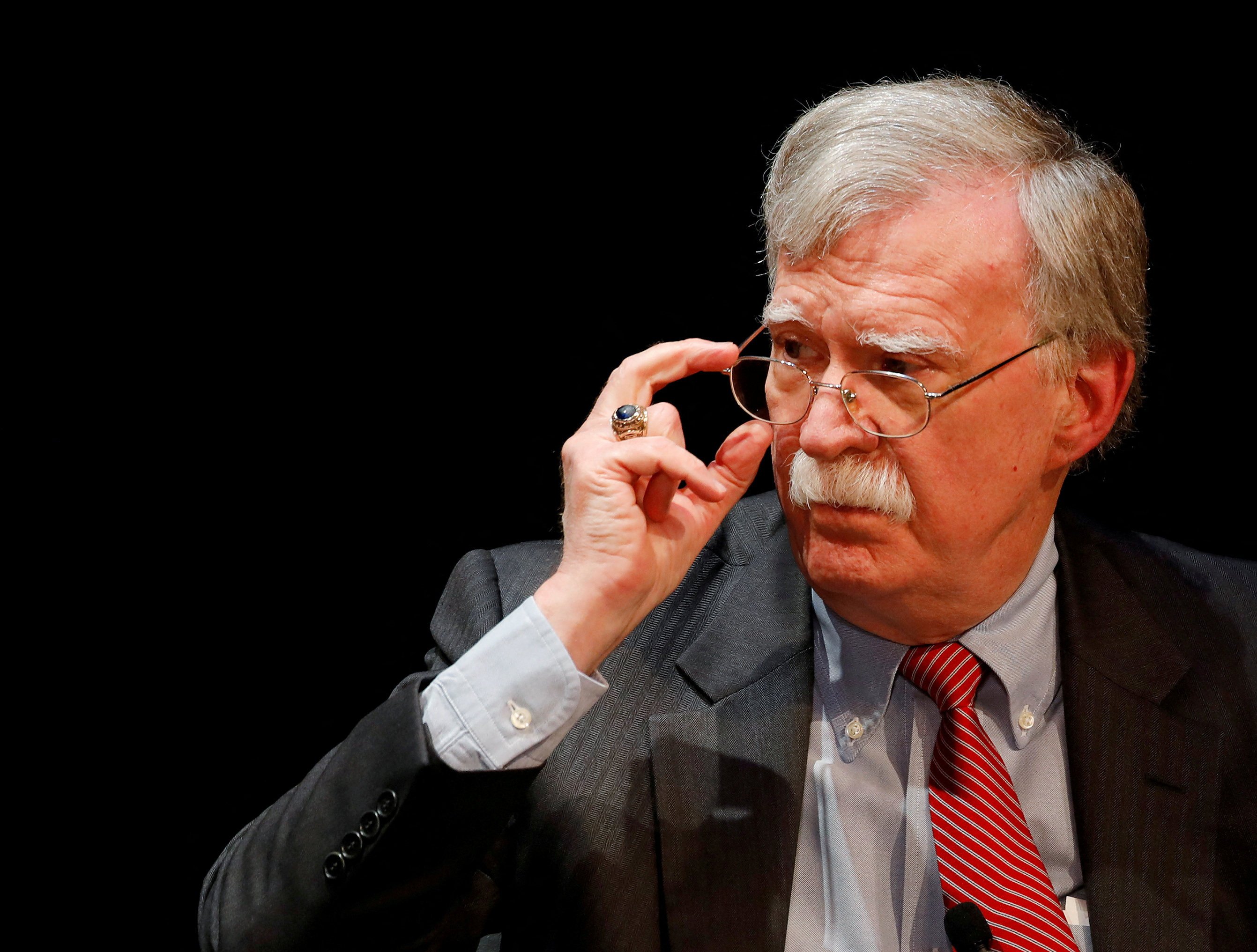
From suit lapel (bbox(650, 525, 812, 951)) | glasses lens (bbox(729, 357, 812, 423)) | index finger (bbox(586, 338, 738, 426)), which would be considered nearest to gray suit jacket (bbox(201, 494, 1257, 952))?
suit lapel (bbox(650, 525, 812, 951))

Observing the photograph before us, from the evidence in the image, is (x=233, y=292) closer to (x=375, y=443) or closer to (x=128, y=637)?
(x=375, y=443)

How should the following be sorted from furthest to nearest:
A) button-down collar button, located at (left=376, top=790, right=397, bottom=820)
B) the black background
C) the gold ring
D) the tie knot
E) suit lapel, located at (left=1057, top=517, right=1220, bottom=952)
Result: the black background, the tie knot, suit lapel, located at (left=1057, top=517, right=1220, bottom=952), the gold ring, button-down collar button, located at (left=376, top=790, right=397, bottom=820)

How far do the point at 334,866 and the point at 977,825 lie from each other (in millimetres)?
1014

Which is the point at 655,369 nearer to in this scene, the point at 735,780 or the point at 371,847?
the point at 735,780

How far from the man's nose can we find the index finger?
0.53 feet

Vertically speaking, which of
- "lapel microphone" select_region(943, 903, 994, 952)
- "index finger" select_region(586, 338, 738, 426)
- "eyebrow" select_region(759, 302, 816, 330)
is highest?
"eyebrow" select_region(759, 302, 816, 330)

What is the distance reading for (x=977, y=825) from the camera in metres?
1.84

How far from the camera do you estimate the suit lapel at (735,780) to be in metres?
1.82

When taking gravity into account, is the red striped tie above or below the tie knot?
below

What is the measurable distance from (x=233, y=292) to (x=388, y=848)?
4.20ft

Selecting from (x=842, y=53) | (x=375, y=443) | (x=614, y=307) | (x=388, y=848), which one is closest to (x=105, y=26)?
(x=375, y=443)

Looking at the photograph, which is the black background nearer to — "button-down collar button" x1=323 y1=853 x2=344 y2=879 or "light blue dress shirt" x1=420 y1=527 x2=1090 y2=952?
"light blue dress shirt" x1=420 y1=527 x2=1090 y2=952

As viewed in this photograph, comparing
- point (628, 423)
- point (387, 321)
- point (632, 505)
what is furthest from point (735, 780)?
point (387, 321)

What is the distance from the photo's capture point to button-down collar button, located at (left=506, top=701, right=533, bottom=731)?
5.30 ft
